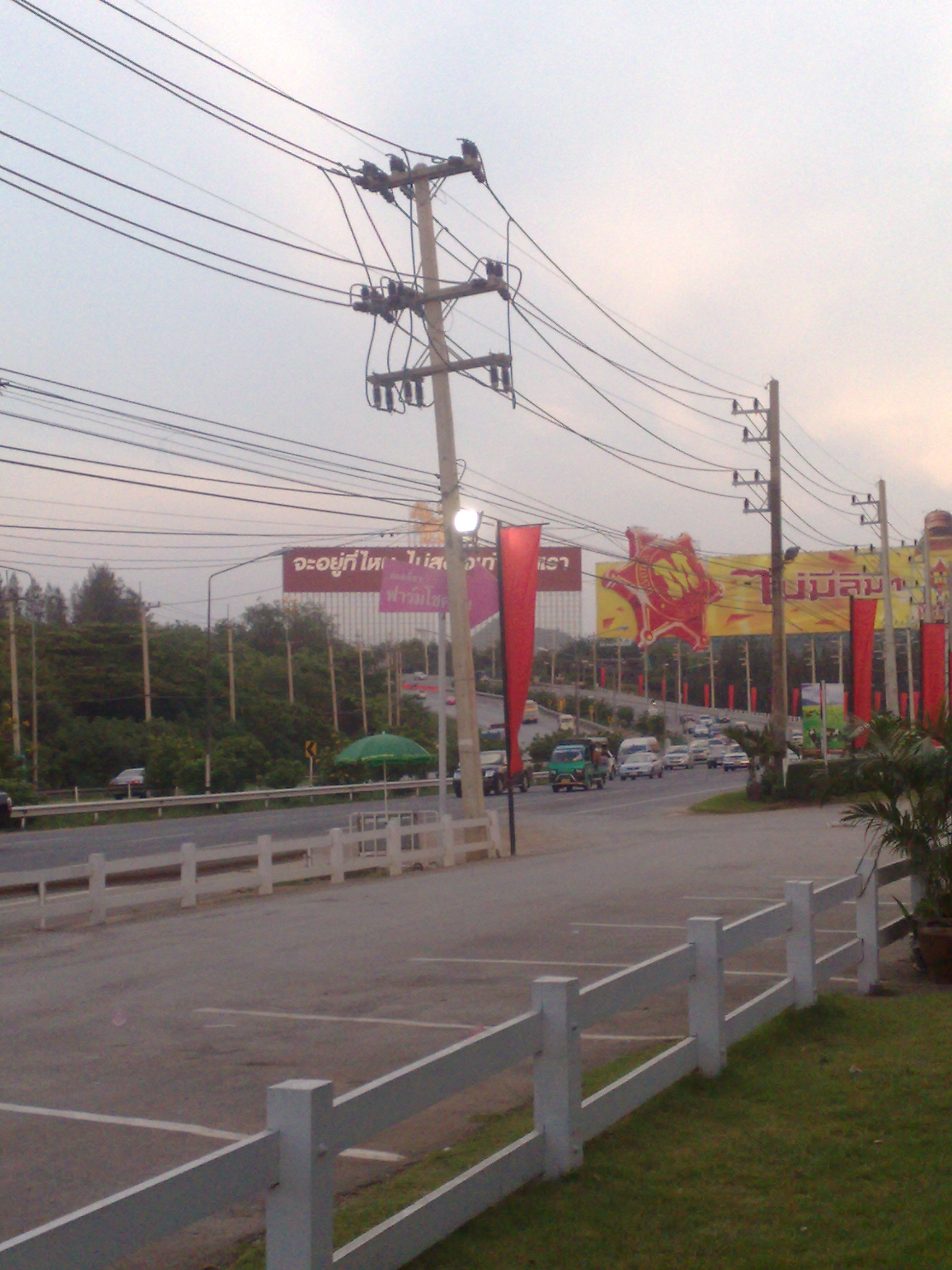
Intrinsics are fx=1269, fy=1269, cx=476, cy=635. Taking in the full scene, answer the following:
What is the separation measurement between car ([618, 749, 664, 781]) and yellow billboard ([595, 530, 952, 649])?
9.34 meters

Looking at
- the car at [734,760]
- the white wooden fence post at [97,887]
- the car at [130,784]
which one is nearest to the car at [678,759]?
the car at [734,760]

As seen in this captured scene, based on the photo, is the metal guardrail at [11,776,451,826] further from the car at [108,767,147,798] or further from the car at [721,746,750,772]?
the car at [721,746,750,772]

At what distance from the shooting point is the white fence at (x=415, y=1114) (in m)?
3.16

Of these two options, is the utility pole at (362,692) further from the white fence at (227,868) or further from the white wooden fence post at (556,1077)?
the white wooden fence post at (556,1077)

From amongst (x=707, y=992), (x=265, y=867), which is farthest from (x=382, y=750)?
(x=707, y=992)

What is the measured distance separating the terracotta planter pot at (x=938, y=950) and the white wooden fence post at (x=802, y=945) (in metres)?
2.20

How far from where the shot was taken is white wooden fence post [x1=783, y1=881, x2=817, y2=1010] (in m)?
8.38

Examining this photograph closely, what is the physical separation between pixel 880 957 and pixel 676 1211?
7.20m

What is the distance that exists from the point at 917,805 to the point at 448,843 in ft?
45.4

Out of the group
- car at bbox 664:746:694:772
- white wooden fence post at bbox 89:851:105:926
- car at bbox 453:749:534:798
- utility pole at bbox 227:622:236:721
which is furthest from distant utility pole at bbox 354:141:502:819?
car at bbox 664:746:694:772

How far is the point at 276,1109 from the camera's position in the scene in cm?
364

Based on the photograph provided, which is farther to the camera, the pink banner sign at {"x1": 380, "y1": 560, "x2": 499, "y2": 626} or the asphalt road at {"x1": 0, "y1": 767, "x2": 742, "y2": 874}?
the asphalt road at {"x1": 0, "y1": 767, "x2": 742, "y2": 874}

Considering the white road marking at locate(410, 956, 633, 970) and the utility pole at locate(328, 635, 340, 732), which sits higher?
the utility pole at locate(328, 635, 340, 732)

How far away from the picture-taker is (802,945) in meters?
8.42
